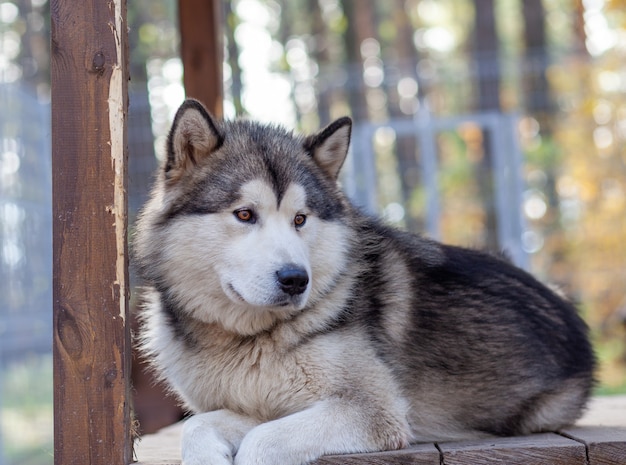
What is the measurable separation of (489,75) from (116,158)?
27.7 feet

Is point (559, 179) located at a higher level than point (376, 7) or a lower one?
lower

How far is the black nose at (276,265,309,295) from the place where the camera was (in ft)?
9.61

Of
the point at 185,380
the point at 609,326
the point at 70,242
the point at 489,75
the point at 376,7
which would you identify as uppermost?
the point at 376,7

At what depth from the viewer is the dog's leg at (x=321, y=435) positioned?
2814mm

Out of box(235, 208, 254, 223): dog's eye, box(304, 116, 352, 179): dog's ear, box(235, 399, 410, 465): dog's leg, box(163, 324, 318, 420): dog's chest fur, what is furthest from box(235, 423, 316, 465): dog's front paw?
box(304, 116, 352, 179): dog's ear

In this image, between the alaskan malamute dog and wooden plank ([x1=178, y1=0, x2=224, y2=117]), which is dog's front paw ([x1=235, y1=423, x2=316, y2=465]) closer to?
the alaskan malamute dog

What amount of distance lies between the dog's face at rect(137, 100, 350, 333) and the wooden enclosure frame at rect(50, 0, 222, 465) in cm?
30

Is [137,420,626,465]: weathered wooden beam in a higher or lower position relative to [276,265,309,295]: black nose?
lower

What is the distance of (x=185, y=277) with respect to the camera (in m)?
3.24

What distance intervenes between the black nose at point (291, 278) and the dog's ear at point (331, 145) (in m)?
0.75

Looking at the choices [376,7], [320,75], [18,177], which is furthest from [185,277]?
[376,7]

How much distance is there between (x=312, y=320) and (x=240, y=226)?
0.45m

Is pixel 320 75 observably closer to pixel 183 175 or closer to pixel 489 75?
pixel 489 75

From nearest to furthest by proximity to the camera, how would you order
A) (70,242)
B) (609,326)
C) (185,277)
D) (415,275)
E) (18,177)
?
(70,242) < (185,277) < (415,275) < (18,177) < (609,326)
